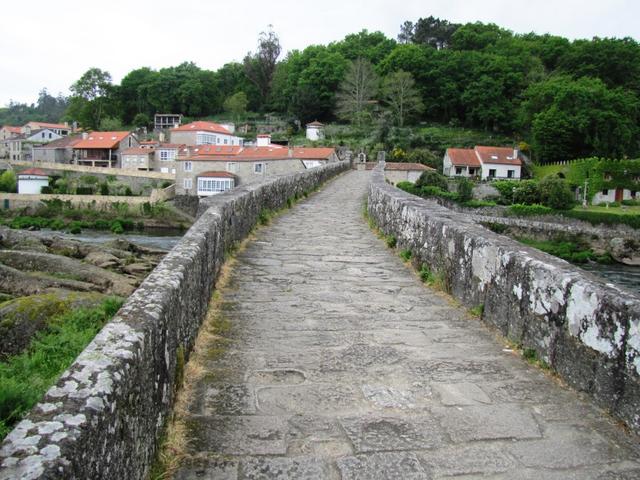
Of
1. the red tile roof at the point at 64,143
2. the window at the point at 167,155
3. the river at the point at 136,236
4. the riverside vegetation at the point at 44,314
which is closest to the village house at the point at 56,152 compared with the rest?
the red tile roof at the point at 64,143

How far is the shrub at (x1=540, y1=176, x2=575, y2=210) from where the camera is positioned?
177 feet

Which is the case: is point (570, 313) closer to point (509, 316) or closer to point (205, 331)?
point (509, 316)

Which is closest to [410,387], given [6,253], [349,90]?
[6,253]

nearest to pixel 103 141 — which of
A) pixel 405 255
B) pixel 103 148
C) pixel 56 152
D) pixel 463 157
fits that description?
pixel 103 148

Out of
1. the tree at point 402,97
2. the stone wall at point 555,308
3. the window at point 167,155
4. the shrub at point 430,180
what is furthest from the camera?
the tree at point 402,97

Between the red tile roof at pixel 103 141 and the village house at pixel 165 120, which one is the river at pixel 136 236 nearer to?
the red tile roof at pixel 103 141

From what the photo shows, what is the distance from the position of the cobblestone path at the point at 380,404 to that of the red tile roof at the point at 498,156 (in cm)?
6757

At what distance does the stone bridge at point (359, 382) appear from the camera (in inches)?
87.4

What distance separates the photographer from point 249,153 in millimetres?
61906

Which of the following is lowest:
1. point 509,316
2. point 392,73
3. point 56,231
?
point 56,231

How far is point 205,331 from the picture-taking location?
4551mm

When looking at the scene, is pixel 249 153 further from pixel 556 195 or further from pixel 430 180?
pixel 556 195

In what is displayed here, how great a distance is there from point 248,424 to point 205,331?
1.55 meters

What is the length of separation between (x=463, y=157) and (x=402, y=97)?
19.8 metres
